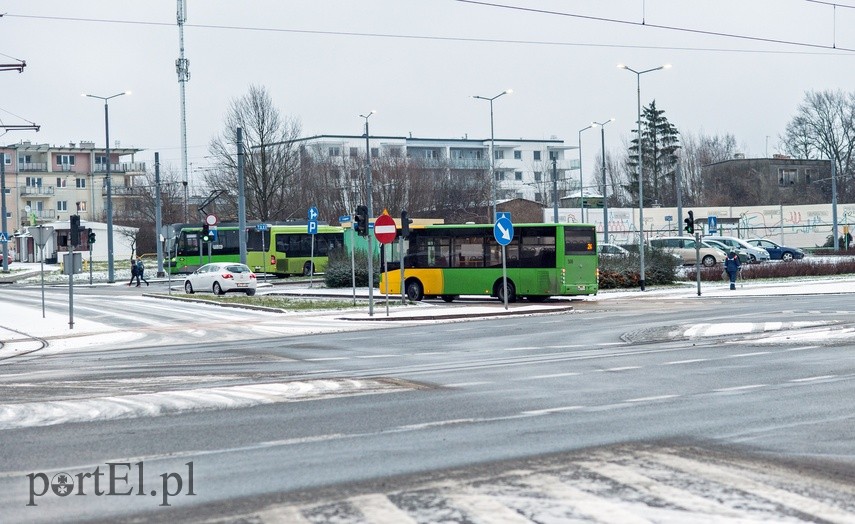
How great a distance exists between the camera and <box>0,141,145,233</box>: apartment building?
447 ft

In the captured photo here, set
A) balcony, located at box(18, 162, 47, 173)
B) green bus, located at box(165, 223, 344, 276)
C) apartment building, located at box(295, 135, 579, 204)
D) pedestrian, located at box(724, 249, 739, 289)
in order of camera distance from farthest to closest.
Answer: balcony, located at box(18, 162, 47, 173)
apartment building, located at box(295, 135, 579, 204)
green bus, located at box(165, 223, 344, 276)
pedestrian, located at box(724, 249, 739, 289)

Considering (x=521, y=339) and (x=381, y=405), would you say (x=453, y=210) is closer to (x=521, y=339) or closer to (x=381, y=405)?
(x=521, y=339)

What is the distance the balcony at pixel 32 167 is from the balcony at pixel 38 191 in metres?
2.51

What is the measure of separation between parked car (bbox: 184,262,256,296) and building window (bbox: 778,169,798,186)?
77.8m

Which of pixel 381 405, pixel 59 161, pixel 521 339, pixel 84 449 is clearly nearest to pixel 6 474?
pixel 84 449

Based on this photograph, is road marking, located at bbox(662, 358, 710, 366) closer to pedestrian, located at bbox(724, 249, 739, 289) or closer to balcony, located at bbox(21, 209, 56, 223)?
pedestrian, located at bbox(724, 249, 739, 289)

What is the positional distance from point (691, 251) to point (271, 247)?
23.4 m

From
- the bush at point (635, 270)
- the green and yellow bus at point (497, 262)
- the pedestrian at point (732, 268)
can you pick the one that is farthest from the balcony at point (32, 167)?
the pedestrian at point (732, 268)

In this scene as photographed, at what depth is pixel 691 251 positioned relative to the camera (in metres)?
63.3

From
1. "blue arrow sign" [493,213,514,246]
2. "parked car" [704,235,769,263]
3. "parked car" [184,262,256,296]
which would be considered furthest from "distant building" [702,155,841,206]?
"blue arrow sign" [493,213,514,246]

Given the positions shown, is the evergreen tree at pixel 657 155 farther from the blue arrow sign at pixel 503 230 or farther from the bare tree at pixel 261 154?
the blue arrow sign at pixel 503 230

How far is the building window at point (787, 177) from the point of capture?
370ft

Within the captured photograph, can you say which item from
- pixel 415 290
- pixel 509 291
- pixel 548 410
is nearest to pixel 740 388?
pixel 548 410

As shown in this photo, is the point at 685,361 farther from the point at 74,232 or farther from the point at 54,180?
the point at 54,180
